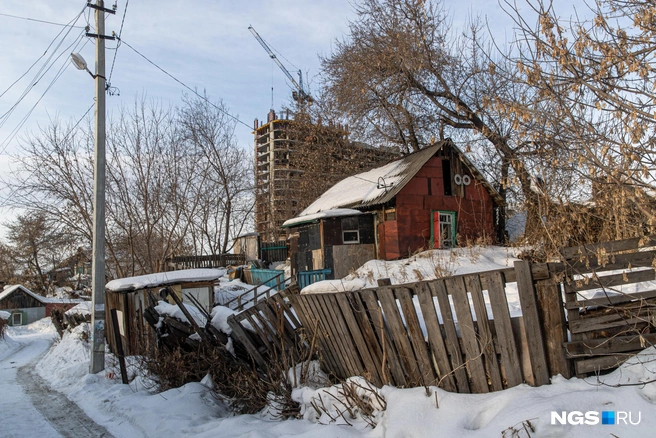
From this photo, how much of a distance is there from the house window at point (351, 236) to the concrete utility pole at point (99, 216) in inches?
378

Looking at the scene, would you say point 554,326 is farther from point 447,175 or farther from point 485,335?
point 447,175

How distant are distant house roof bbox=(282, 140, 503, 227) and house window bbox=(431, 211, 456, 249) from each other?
1.91 metres

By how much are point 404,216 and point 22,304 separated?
39.0 meters

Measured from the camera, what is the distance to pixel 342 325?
520 centimetres

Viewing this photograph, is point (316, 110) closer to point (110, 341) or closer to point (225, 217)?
point (225, 217)

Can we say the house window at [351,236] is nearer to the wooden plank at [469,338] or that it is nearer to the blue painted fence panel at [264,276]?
the blue painted fence panel at [264,276]

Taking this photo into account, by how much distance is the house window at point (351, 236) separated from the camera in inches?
690

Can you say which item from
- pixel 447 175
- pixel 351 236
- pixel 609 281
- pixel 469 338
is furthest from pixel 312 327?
pixel 447 175

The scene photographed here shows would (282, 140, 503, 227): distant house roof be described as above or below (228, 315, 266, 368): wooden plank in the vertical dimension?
above

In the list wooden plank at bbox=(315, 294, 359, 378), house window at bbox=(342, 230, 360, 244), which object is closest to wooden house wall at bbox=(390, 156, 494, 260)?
house window at bbox=(342, 230, 360, 244)

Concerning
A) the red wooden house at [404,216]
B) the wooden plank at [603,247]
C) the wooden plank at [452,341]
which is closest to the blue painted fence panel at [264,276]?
the red wooden house at [404,216]

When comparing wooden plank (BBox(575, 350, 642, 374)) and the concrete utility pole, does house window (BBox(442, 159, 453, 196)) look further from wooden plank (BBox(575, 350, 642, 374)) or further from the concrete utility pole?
wooden plank (BBox(575, 350, 642, 374))

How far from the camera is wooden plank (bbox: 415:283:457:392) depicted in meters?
4.14

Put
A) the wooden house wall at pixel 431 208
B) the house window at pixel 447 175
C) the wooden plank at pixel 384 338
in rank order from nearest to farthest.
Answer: the wooden plank at pixel 384 338 < the wooden house wall at pixel 431 208 < the house window at pixel 447 175
